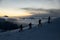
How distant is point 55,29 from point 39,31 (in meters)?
2.50

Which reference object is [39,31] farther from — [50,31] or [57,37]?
[57,37]

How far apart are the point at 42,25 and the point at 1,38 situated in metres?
8.27

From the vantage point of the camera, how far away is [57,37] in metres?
20.7

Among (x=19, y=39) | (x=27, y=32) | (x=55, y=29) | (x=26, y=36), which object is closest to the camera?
(x=19, y=39)

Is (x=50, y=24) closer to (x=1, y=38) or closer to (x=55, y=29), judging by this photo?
(x=55, y=29)

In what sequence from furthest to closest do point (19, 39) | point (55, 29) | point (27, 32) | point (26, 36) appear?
point (55, 29), point (27, 32), point (26, 36), point (19, 39)

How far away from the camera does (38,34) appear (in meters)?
22.5

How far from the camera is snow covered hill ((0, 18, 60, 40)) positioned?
68.1ft

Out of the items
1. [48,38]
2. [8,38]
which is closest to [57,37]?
[48,38]

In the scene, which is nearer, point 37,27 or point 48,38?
point 48,38

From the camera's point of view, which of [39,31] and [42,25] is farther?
[42,25]

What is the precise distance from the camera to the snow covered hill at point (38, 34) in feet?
68.1

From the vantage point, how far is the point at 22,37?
69.7 feet

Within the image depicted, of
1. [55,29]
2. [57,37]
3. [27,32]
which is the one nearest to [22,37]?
[27,32]
